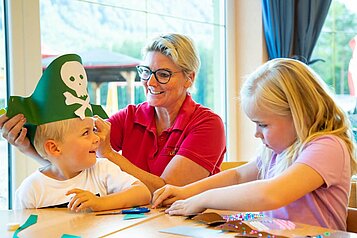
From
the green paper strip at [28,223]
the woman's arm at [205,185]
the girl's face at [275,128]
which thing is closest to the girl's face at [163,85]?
the woman's arm at [205,185]

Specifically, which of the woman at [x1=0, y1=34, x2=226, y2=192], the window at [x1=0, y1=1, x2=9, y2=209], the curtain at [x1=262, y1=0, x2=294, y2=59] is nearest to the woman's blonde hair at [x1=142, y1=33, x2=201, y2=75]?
the woman at [x1=0, y1=34, x2=226, y2=192]

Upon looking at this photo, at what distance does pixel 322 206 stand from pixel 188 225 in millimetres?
446

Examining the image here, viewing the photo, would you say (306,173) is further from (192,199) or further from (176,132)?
(176,132)

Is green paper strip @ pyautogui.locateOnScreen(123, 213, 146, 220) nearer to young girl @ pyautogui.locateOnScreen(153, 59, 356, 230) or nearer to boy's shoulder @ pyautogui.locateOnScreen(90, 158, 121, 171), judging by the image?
young girl @ pyautogui.locateOnScreen(153, 59, 356, 230)

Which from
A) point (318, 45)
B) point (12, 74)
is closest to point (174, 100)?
point (12, 74)

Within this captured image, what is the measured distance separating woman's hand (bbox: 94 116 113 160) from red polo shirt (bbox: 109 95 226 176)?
20 cm

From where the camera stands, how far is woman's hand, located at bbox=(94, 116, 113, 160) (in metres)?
1.88

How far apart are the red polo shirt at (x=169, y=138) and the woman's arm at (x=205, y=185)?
0.70 feet

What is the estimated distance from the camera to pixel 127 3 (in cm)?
289

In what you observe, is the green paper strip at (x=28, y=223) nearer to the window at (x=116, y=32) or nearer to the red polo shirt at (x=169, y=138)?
the red polo shirt at (x=169, y=138)

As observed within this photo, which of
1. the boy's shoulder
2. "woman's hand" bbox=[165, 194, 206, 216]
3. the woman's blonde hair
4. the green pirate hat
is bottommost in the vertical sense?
"woman's hand" bbox=[165, 194, 206, 216]

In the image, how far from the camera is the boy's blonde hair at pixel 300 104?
5.28ft

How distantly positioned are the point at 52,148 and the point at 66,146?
0.16 ft

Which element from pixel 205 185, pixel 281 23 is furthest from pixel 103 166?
pixel 281 23
